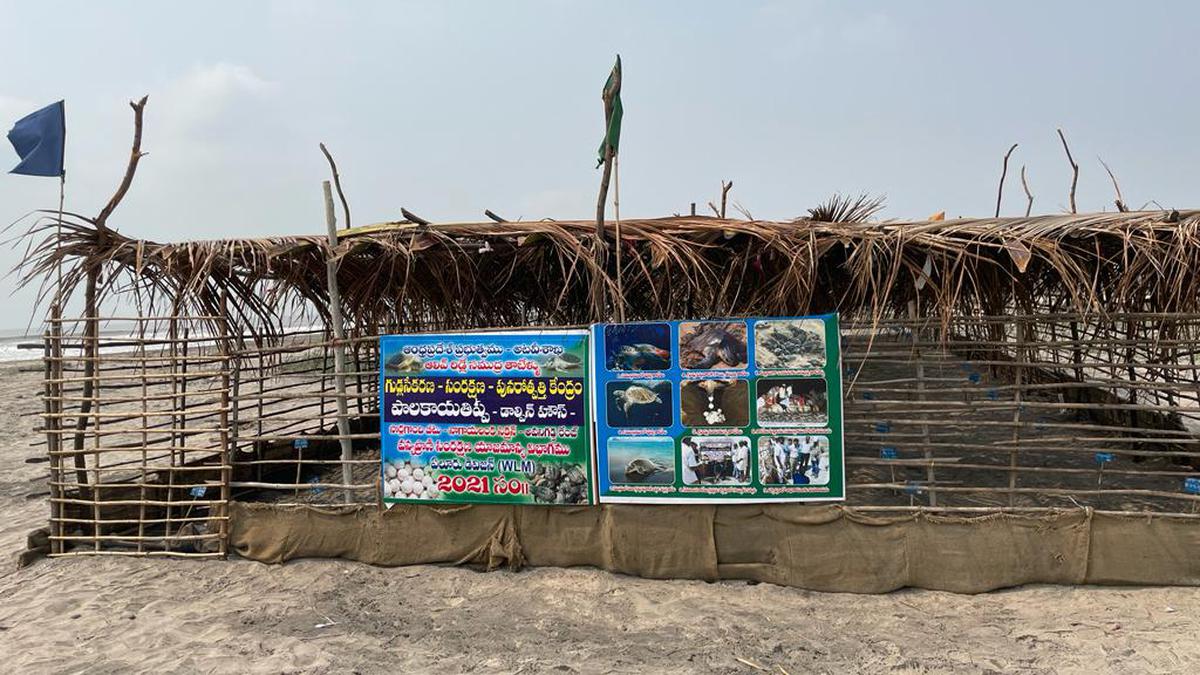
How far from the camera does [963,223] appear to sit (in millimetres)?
4227

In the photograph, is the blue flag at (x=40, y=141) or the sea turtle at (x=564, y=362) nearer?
the sea turtle at (x=564, y=362)

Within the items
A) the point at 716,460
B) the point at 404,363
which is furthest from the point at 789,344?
the point at 404,363

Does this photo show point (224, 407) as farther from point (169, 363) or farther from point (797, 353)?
point (797, 353)

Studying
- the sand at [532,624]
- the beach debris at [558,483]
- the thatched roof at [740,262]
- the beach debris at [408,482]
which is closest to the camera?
the sand at [532,624]

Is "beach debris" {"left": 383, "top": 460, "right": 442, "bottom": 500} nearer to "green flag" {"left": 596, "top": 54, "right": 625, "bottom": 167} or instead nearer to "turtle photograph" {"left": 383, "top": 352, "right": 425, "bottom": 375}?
"turtle photograph" {"left": 383, "top": 352, "right": 425, "bottom": 375}

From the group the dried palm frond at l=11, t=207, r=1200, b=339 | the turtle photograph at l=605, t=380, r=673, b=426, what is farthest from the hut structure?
the turtle photograph at l=605, t=380, r=673, b=426

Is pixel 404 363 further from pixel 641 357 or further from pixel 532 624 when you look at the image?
pixel 532 624

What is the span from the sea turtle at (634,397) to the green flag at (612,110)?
59.6 inches

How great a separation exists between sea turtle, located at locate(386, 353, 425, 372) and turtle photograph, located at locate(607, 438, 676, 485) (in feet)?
4.68

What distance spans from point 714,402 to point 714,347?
35 centimetres

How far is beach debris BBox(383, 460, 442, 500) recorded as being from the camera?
455 cm

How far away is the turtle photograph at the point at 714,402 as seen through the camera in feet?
13.8

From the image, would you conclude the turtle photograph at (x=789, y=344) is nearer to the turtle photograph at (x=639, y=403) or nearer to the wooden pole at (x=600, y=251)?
the turtle photograph at (x=639, y=403)

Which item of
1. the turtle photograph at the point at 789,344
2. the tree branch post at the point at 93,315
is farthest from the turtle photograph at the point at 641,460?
the tree branch post at the point at 93,315
